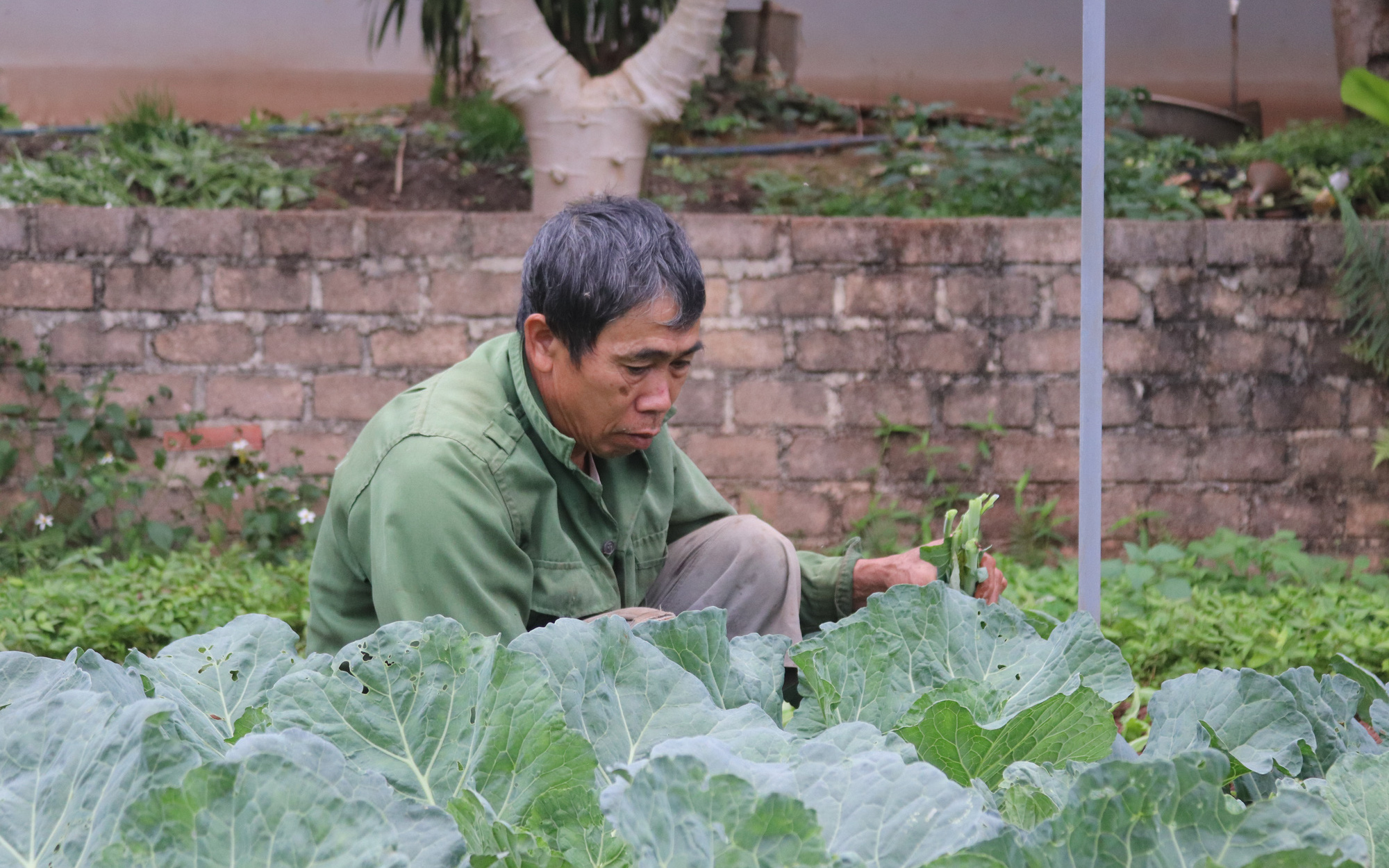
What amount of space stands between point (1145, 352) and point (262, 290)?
10.7 feet

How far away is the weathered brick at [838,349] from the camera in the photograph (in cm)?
449

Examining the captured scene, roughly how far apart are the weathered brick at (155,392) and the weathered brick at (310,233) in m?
0.59

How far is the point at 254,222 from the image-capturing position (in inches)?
175

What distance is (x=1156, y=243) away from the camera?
4453 millimetres

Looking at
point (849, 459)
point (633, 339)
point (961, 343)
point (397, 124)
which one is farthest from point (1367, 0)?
point (633, 339)

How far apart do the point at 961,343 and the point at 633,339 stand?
108 inches

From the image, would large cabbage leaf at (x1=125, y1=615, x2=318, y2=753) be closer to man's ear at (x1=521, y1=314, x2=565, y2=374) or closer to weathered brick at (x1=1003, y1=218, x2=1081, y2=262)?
man's ear at (x1=521, y1=314, x2=565, y2=374)

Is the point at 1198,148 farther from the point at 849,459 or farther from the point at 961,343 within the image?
the point at 849,459

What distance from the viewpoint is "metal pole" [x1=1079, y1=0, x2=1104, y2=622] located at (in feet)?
6.04

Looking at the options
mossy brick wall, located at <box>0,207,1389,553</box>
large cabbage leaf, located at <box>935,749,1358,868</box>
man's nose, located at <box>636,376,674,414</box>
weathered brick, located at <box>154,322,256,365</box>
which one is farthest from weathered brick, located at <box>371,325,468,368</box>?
large cabbage leaf, located at <box>935,749,1358,868</box>

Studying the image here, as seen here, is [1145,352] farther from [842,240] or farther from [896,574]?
[896,574]

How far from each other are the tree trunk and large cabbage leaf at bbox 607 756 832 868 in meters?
6.38

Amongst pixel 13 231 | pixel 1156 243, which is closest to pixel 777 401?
pixel 1156 243

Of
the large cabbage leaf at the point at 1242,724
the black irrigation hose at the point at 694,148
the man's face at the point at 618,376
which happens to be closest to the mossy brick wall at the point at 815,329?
the black irrigation hose at the point at 694,148
